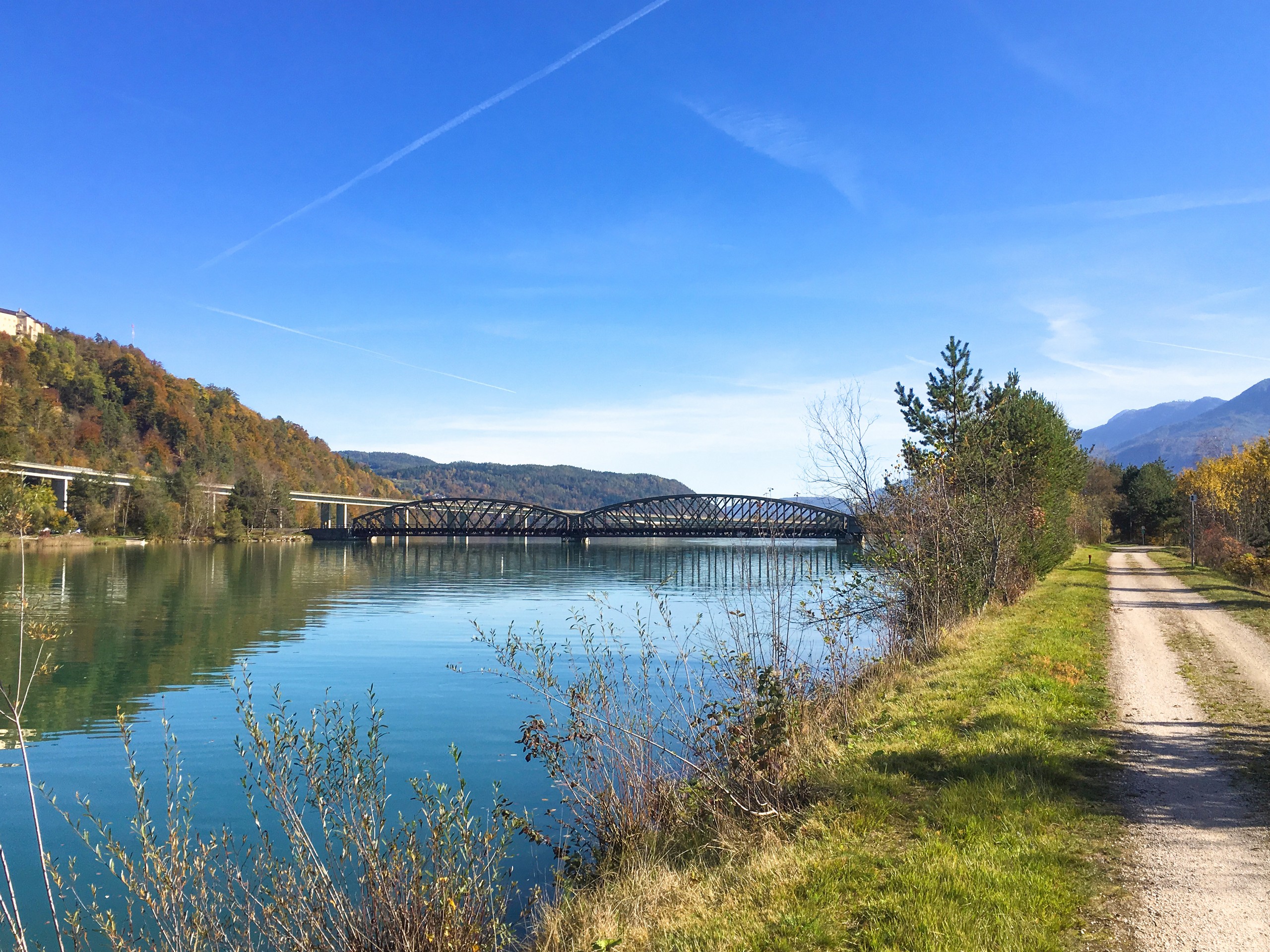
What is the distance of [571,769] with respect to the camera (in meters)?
11.4

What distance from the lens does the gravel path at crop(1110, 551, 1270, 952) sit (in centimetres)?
520

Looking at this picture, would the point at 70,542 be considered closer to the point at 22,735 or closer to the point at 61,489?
the point at 61,489

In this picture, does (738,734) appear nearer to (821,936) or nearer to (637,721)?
(637,721)

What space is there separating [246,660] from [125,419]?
119883 millimetres

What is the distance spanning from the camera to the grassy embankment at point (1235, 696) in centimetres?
842

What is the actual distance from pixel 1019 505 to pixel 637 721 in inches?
684

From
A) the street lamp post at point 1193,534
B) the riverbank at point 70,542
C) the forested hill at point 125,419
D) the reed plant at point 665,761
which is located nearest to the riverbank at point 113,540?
the riverbank at point 70,542

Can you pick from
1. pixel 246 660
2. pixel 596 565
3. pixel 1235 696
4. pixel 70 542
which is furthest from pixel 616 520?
pixel 1235 696

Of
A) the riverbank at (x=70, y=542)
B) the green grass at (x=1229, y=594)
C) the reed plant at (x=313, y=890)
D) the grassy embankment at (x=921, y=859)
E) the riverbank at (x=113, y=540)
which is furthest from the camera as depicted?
the riverbank at (x=113, y=540)

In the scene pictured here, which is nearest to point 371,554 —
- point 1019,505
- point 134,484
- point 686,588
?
point 134,484

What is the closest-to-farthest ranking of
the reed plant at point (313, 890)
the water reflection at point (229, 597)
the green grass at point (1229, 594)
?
the reed plant at point (313, 890)
the water reflection at point (229, 597)
the green grass at point (1229, 594)

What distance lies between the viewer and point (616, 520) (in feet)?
486

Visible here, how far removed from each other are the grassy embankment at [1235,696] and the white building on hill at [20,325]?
181154mm

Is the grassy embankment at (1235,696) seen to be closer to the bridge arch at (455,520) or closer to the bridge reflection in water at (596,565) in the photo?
the bridge reflection in water at (596,565)
